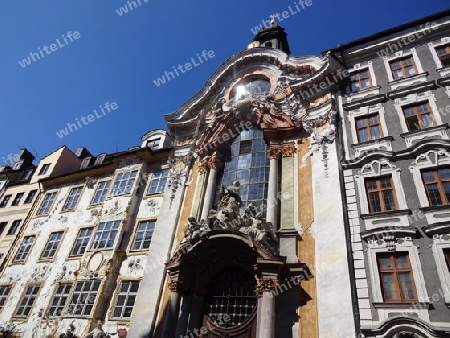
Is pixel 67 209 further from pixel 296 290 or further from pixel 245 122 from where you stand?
pixel 296 290

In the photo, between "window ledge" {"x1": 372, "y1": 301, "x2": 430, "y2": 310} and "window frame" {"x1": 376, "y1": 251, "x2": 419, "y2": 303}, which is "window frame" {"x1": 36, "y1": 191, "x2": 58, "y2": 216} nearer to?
"window frame" {"x1": 376, "y1": 251, "x2": 419, "y2": 303}

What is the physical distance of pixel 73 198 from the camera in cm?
2627

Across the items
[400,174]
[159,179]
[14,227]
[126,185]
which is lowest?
[400,174]

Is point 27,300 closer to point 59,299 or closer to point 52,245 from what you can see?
point 59,299

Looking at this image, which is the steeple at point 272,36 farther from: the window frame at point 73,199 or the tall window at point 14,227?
the tall window at point 14,227

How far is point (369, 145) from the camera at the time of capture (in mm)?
16000

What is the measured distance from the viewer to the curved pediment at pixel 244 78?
21234 mm

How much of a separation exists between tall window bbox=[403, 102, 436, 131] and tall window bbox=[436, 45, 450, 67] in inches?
117

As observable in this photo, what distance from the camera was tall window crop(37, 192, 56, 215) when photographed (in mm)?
27180

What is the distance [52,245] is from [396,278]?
22647 millimetres

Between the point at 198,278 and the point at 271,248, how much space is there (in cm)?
453

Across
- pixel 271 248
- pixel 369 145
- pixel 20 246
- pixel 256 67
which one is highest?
pixel 256 67

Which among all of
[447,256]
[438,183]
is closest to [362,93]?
[438,183]

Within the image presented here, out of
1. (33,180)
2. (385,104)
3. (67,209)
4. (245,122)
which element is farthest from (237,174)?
(33,180)
